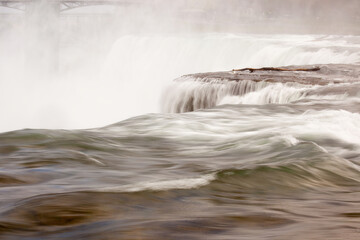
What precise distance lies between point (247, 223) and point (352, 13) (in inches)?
1680

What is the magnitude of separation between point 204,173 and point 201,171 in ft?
0.59

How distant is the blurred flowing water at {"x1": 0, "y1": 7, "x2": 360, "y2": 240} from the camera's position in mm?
3781

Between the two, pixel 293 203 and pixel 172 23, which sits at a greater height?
pixel 172 23

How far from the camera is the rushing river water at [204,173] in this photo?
3773 millimetres

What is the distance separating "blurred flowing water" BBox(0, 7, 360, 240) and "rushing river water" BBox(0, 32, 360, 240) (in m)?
0.01

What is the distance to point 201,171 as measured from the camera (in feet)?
19.0

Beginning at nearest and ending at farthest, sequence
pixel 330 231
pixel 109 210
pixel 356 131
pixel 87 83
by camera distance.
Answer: pixel 330 231, pixel 109 210, pixel 356 131, pixel 87 83

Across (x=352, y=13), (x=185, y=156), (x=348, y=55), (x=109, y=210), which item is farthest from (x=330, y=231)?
(x=352, y=13)

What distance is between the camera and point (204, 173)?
18.5 ft

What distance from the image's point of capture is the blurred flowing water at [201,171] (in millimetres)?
3781

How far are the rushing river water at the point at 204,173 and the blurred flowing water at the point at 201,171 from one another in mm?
11

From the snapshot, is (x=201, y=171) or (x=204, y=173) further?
(x=201, y=171)

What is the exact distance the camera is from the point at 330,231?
3.60 meters

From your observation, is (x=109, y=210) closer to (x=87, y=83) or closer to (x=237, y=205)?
(x=237, y=205)
